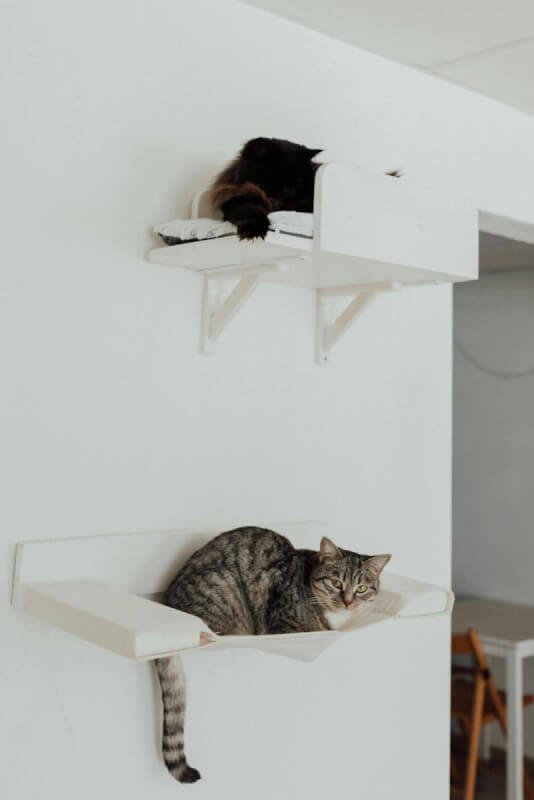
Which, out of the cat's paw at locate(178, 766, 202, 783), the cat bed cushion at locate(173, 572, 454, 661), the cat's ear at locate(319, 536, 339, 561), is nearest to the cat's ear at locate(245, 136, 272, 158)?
the cat's ear at locate(319, 536, 339, 561)

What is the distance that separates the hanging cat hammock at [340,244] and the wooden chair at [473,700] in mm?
1817

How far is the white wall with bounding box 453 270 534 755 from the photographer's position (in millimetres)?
4105

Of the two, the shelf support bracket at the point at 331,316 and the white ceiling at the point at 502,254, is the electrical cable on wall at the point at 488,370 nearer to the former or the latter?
the white ceiling at the point at 502,254

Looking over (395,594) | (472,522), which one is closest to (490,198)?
(395,594)

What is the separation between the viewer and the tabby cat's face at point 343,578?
5.48 feet

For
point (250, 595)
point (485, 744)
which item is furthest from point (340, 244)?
point (485, 744)

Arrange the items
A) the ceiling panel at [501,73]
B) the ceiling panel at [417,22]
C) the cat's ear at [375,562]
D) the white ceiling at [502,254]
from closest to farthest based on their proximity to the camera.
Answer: the cat's ear at [375,562] < the ceiling panel at [417,22] < the ceiling panel at [501,73] < the white ceiling at [502,254]

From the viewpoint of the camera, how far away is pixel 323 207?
1.56 metres

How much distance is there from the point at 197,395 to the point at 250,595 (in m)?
0.39

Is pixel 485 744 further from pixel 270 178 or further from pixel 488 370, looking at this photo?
pixel 270 178

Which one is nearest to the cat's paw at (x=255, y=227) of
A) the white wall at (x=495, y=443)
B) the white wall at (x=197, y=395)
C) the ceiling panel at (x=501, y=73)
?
the white wall at (x=197, y=395)

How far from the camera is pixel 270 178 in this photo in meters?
1.66

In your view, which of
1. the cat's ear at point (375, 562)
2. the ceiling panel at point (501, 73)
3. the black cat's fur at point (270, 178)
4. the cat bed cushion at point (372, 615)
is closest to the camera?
the cat bed cushion at point (372, 615)

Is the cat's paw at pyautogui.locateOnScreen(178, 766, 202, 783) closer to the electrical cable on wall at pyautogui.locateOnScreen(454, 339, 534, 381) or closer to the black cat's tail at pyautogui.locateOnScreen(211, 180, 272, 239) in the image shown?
the black cat's tail at pyautogui.locateOnScreen(211, 180, 272, 239)
